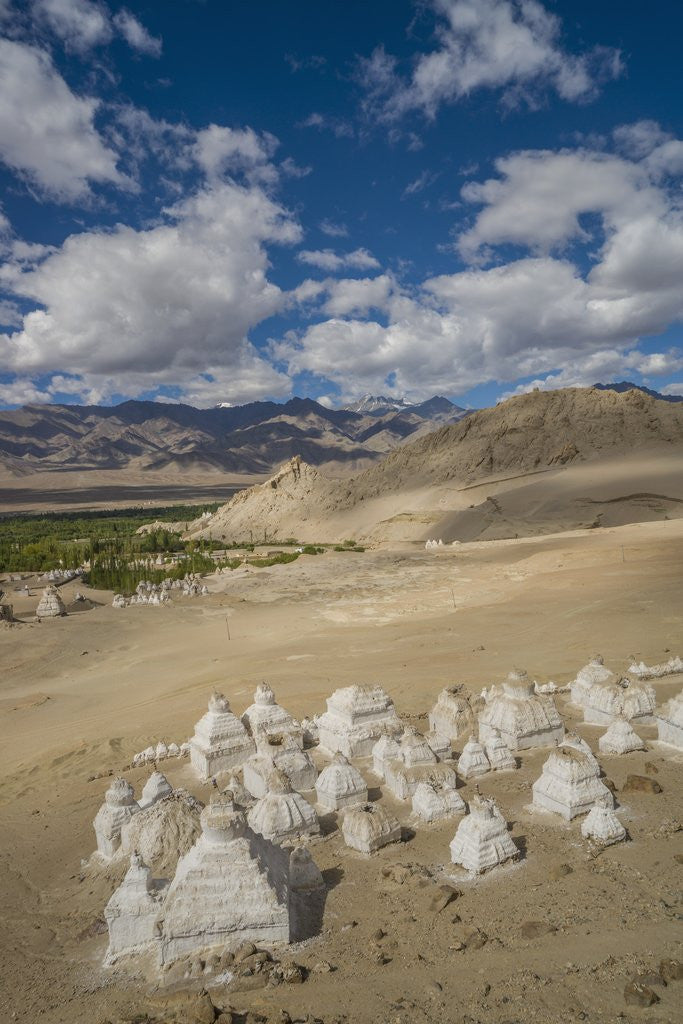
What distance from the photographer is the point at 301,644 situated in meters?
20.2

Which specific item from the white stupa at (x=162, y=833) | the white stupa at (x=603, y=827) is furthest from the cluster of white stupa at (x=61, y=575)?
the white stupa at (x=603, y=827)

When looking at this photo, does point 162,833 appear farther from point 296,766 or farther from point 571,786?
point 571,786

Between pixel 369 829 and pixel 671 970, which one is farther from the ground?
pixel 671 970

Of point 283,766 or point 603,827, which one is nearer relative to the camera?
point 603,827

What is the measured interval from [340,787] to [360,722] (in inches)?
76.1

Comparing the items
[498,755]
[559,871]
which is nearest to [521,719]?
[498,755]

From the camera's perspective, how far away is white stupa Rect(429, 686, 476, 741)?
11133 millimetres

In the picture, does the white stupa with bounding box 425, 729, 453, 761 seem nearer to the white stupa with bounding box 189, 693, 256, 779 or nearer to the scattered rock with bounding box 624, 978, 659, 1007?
the white stupa with bounding box 189, 693, 256, 779

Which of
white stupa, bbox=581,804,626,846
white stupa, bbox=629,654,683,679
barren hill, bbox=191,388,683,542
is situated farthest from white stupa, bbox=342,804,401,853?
barren hill, bbox=191,388,683,542

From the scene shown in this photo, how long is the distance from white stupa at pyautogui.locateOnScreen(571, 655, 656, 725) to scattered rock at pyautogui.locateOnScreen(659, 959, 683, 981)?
611 cm

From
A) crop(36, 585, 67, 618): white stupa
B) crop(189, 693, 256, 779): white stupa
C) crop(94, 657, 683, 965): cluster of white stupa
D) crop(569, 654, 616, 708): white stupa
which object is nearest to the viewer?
crop(94, 657, 683, 965): cluster of white stupa

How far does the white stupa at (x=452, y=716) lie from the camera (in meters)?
11.1

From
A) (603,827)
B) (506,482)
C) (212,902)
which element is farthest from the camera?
(506,482)

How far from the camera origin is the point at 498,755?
9.52 meters
